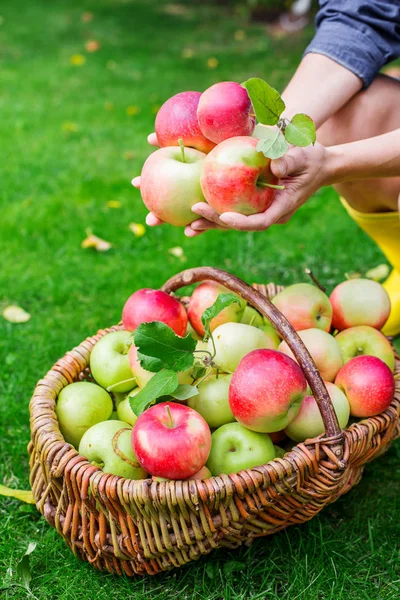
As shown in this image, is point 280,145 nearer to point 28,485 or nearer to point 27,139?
point 28,485

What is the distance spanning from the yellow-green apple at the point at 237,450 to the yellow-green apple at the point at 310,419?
0.20ft

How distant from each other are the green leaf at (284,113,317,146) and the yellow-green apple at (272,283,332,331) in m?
0.49

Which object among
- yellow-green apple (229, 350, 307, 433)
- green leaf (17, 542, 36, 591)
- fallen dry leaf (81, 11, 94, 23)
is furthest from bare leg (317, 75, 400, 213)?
fallen dry leaf (81, 11, 94, 23)

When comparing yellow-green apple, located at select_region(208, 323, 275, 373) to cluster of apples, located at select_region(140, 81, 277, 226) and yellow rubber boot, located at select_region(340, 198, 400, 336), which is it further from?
yellow rubber boot, located at select_region(340, 198, 400, 336)

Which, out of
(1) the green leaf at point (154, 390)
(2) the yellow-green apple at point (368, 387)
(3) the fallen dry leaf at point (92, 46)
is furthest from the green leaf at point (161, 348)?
(3) the fallen dry leaf at point (92, 46)

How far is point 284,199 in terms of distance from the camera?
1.42 meters

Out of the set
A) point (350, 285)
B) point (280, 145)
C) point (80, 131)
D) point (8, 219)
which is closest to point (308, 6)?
point (80, 131)

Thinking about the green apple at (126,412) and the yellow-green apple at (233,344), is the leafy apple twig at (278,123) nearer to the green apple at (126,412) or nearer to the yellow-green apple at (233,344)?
the yellow-green apple at (233,344)

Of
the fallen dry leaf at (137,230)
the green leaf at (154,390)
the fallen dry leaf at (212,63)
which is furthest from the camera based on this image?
the fallen dry leaf at (212,63)

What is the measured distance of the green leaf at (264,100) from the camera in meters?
1.24

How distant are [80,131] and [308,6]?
3.10 metres

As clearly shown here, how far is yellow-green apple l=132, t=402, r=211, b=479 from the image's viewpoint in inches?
49.6

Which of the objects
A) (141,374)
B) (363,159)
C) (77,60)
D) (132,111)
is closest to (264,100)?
(363,159)

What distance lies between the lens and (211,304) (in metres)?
1.63
